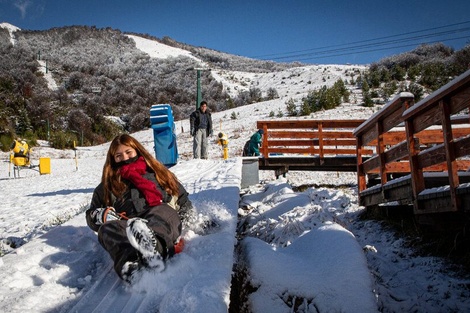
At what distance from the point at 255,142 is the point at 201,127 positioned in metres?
1.75

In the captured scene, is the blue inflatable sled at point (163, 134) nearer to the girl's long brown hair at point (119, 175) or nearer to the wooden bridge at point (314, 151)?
the wooden bridge at point (314, 151)

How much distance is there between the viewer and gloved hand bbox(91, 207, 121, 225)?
2.25 meters

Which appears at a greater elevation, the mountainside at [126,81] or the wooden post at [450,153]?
the mountainside at [126,81]

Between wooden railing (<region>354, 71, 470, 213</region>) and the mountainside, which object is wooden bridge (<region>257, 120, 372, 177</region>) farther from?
the mountainside

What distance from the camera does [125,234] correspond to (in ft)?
6.78

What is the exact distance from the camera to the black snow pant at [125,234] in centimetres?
199

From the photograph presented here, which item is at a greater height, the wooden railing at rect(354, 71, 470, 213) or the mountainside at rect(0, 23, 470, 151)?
the mountainside at rect(0, 23, 470, 151)

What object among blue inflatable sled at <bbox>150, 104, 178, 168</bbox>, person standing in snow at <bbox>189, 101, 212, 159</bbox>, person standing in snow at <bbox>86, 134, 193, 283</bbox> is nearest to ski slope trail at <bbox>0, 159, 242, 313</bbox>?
person standing in snow at <bbox>86, 134, 193, 283</bbox>

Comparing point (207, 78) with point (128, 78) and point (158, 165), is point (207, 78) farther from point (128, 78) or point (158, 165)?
point (158, 165)

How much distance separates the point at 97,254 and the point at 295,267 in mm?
1508

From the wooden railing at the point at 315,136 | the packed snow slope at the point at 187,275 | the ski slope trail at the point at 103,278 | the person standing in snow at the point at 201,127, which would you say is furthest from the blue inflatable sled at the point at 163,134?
the ski slope trail at the point at 103,278

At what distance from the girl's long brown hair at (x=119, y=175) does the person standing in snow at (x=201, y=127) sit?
609 cm

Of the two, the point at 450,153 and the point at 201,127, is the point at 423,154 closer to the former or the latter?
the point at 450,153

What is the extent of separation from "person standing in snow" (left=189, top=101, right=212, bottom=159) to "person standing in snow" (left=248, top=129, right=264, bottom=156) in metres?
1.38
